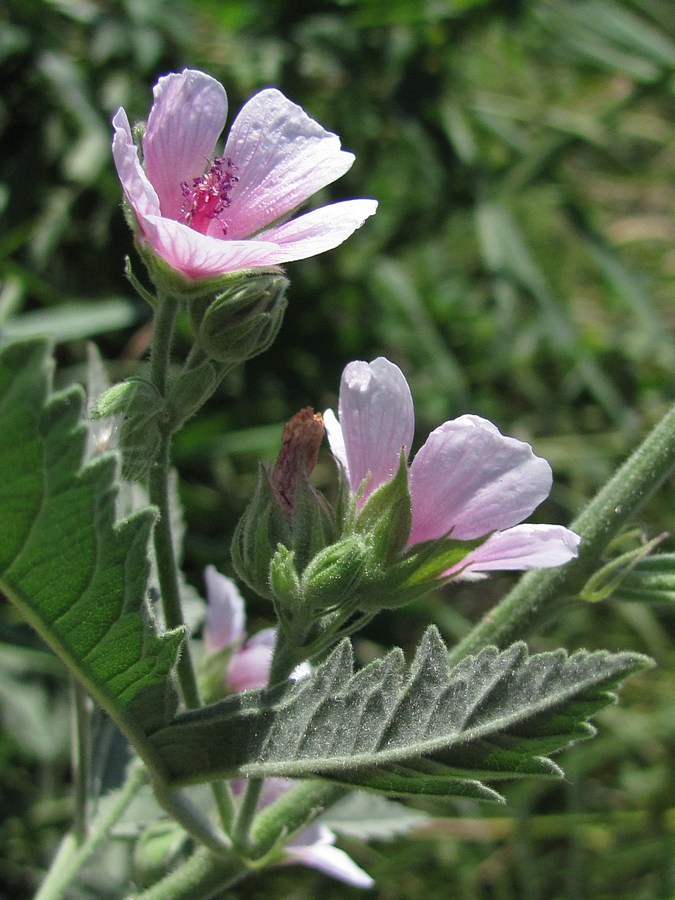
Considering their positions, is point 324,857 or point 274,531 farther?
point 324,857

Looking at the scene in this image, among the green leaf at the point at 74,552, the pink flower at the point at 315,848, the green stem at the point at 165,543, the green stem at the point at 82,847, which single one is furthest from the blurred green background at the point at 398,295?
the green leaf at the point at 74,552

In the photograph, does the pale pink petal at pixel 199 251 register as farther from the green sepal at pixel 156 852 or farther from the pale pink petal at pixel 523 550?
the green sepal at pixel 156 852

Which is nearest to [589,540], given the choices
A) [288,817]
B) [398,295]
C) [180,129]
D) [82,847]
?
[288,817]

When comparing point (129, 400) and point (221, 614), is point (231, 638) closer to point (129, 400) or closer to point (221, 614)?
point (221, 614)

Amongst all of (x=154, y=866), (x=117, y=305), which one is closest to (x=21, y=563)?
(x=154, y=866)

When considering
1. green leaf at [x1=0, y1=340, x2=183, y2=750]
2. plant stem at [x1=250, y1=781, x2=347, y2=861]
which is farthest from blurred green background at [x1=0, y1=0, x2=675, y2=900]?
green leaf at [x1=0, y1=340, x2=183, y2=750]

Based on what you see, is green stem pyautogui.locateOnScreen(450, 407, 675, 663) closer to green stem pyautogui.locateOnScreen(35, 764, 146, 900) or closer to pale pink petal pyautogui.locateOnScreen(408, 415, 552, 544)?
pale pink petal pyautogui.locateOnScreen(408, 415, 552, 544)
